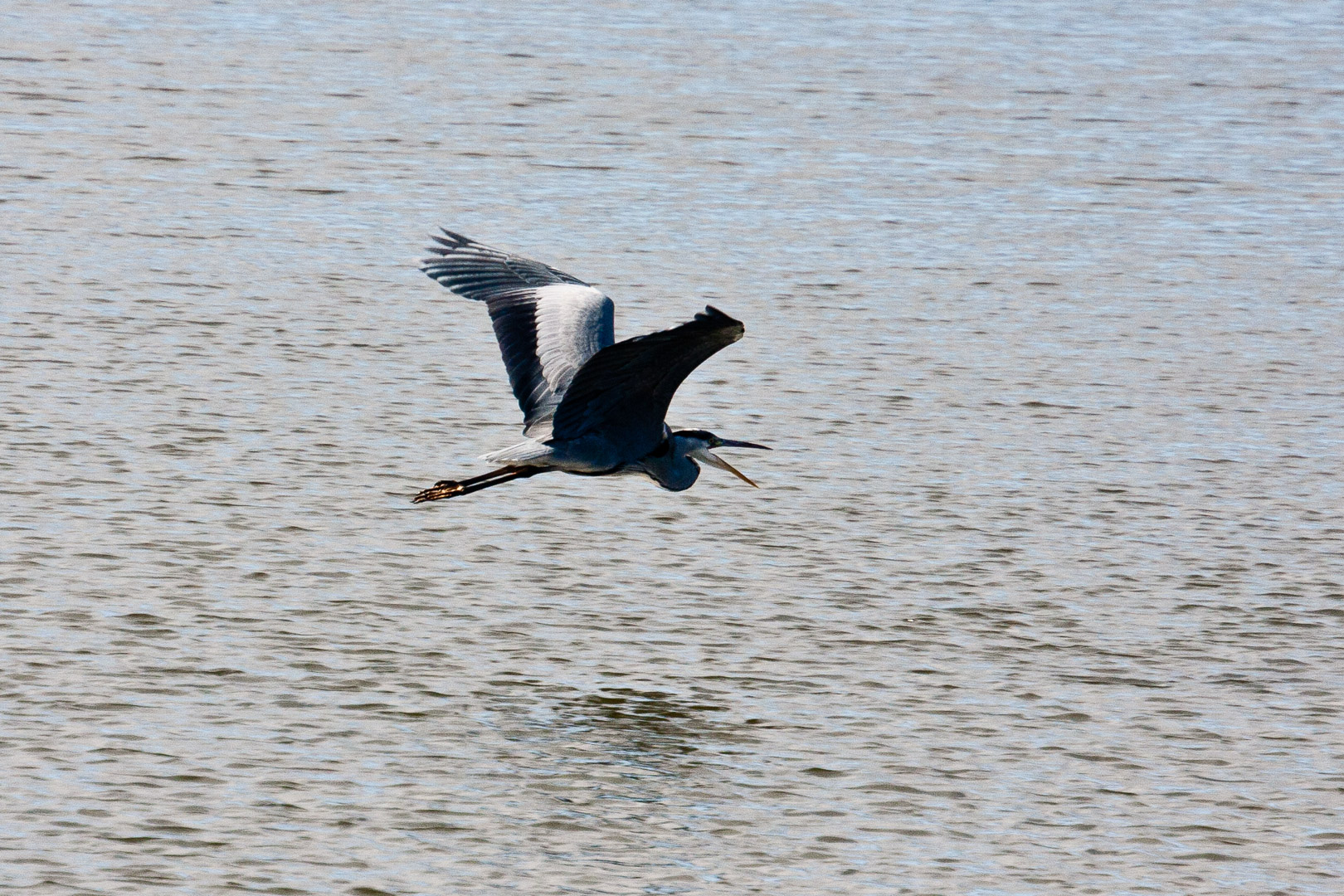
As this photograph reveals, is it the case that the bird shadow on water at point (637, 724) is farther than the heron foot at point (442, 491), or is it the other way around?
the heron foot at point (442, 491)

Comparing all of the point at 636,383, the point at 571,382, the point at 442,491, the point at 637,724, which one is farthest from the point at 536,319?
the point at 637,724

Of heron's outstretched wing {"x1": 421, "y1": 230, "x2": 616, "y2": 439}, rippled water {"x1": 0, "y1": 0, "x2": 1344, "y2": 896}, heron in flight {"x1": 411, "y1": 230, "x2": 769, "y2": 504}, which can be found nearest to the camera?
rippled water {"x1": 0, "y1": 0, "x2": 1344, "y2": 896}

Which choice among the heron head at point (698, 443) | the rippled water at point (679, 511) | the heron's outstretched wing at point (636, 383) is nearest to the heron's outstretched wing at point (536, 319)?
the heron's outstretched wing at point (636, 383)

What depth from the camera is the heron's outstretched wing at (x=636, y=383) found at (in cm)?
739

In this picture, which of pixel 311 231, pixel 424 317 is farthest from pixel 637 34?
pixel 424 317

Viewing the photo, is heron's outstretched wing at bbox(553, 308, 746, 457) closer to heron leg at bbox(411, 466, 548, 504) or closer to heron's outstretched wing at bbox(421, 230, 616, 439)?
heron's outstretched wing at bbox(421, 230, 616, 439)

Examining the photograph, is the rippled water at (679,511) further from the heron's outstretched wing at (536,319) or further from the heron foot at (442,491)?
the heron's outstretched wing at (536,319)

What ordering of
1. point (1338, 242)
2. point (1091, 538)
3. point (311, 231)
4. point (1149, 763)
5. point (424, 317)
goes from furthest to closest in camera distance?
point (1338, 242), point (311, 231), point (424, 317), point (1091, 538), point (1149, 763)

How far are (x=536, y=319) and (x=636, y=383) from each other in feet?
3.06

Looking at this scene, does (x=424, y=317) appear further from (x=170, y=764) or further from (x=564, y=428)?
(x=170, y=764)

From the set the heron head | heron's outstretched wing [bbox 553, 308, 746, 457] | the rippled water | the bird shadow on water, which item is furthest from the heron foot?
the bird shadow on water

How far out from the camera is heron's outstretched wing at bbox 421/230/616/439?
880 centimetres

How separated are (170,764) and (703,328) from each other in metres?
2.21

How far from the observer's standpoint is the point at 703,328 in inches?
284
